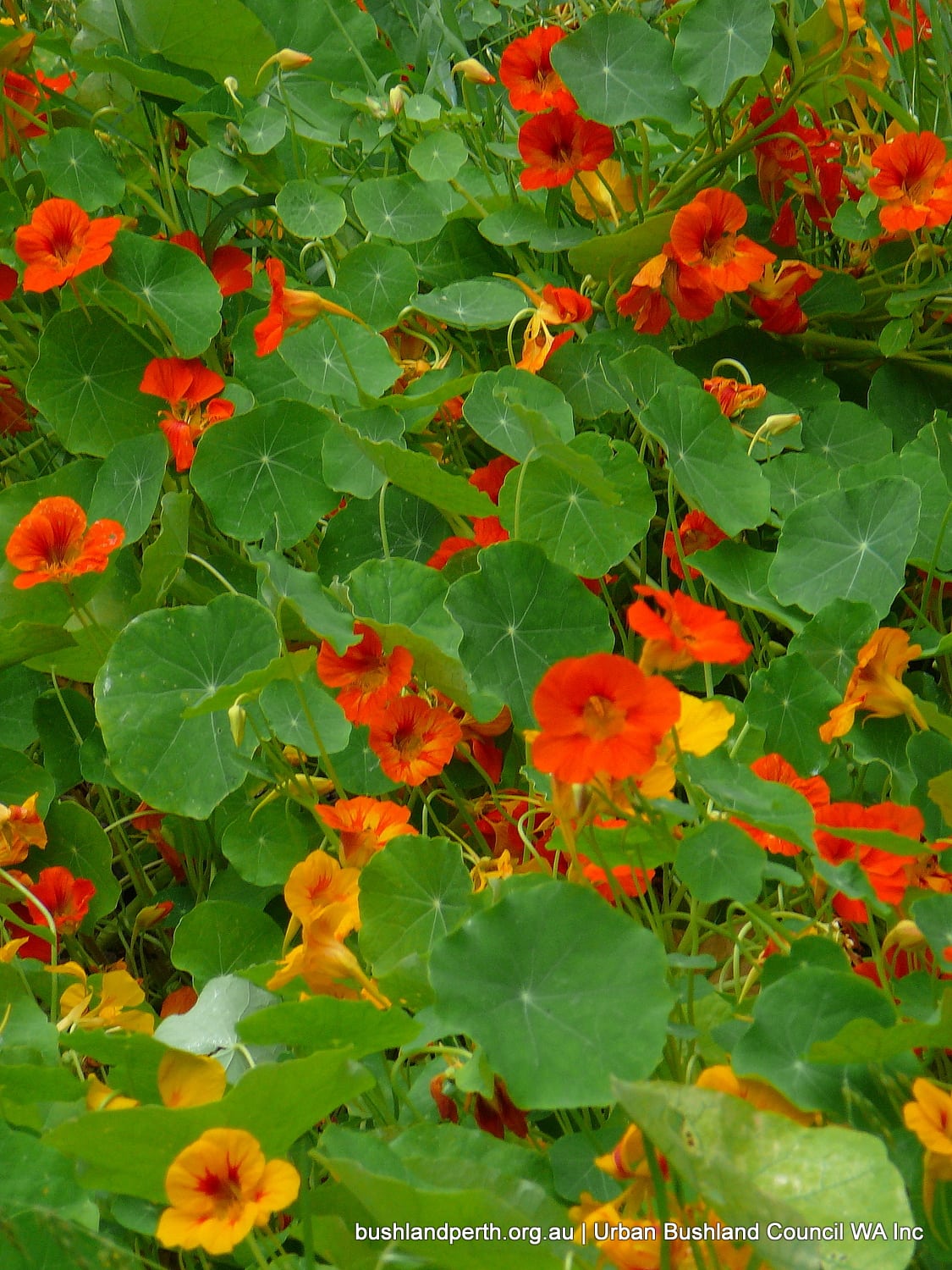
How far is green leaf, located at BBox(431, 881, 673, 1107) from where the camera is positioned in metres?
0.64

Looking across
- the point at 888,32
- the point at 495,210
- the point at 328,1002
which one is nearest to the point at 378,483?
the point at 495,210

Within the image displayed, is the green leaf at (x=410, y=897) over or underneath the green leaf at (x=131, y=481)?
underneath

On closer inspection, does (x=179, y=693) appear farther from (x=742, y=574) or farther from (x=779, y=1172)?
(x=779, y=1172)

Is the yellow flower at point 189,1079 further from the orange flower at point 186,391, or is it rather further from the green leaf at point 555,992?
the orange flower at point 186,391

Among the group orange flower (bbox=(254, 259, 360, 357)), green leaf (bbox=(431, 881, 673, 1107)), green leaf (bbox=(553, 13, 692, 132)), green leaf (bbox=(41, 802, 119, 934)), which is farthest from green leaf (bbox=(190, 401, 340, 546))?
Answer: green leaf (bbox=(431, 881, 673, 1107))

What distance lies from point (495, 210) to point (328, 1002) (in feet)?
3.69

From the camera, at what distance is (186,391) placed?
1.33m

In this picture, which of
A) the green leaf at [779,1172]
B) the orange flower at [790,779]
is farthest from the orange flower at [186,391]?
the green leaf at [779,1172]

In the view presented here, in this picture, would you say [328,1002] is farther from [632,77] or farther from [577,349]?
[632,77]

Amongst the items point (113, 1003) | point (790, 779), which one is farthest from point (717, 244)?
point (113, 1003)

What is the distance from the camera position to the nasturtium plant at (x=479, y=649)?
0.64 meters

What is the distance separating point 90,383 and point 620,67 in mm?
687

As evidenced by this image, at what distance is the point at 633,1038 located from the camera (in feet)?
2.11

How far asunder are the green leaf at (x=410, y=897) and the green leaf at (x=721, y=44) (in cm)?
81
